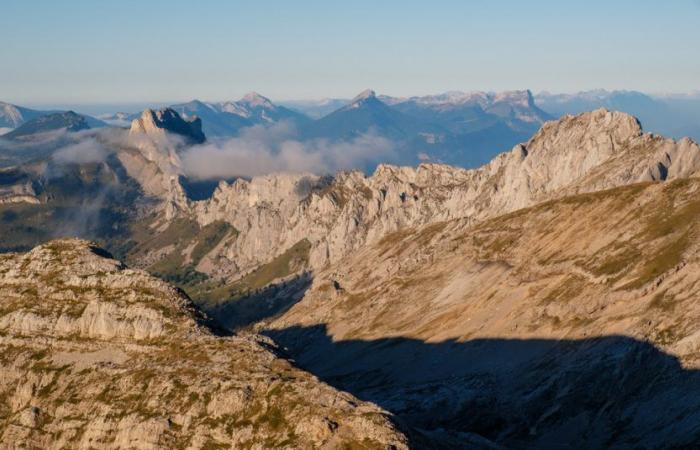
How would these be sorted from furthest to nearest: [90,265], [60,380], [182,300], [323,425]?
[90,265], [182,300], [60,380], [323,425]

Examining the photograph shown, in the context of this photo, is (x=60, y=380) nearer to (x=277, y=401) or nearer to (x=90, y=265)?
(x=90, y=265)

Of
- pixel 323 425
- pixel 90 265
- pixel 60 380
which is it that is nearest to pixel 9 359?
pixel 60 380

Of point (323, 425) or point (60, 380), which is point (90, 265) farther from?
point (323, 425)

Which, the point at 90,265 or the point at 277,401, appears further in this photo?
the point at 90,265

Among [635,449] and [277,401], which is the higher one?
[277,401]

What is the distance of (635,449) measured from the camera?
159 meters

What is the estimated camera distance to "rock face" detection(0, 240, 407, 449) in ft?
389

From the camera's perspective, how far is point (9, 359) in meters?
159

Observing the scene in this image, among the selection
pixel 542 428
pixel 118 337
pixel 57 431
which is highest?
pixel 118 337

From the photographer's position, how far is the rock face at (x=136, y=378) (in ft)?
389

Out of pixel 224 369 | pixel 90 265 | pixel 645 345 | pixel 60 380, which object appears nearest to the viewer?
pixel 224 369

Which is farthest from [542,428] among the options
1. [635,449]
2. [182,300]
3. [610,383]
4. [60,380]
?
[60,380]

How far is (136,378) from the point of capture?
14212 centimetres

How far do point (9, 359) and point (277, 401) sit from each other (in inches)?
2401
